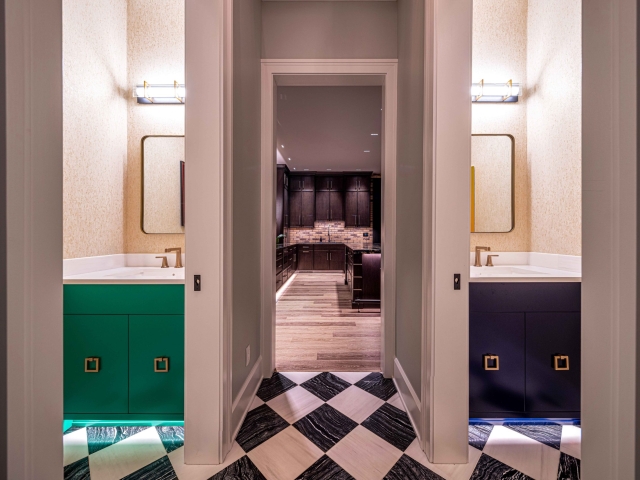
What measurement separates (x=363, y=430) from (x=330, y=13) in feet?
9.43

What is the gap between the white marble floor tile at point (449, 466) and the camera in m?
1.33

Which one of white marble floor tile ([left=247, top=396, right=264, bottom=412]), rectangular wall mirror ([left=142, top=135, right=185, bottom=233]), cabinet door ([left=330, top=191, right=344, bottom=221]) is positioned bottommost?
white marble floor tile ([left=247, top=396, right=264, bottom=412])

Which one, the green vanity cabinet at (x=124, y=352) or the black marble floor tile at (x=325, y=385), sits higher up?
the green vanity cabinet at (x=124, y=352)

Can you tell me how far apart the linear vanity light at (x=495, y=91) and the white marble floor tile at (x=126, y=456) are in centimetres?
300

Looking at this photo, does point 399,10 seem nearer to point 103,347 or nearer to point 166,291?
point 166,291

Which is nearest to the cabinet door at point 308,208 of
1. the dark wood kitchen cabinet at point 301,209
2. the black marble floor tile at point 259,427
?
the dark wood kitchen cabinet at point 301,209

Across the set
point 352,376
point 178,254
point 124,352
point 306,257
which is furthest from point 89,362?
point 306,257

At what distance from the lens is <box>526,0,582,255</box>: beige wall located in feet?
6.00

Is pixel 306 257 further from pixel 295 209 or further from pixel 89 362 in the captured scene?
pixel 89 362

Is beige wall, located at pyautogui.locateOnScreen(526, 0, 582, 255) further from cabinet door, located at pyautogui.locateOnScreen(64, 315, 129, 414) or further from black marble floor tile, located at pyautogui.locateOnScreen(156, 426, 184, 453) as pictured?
cabinet door, located at pyautogui.locateOnScreen(64, 315, 129, 414)

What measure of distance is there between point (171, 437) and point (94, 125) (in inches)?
79.3

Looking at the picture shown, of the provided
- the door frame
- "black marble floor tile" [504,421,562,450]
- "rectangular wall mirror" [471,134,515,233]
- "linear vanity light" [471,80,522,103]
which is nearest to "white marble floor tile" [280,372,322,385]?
the door frame

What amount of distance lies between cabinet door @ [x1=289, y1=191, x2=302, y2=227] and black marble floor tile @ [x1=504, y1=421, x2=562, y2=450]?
737cm

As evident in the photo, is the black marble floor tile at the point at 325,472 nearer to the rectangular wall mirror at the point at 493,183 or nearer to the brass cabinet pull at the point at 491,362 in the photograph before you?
the brass cabinet pull at the point at 491,362
